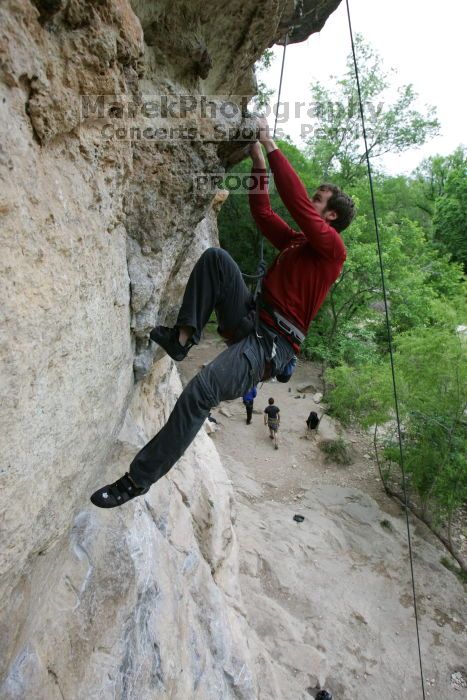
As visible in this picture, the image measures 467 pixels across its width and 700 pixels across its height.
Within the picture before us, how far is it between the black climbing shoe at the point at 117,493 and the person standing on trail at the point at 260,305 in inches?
2.9

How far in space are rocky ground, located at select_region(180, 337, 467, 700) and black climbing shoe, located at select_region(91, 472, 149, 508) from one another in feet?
12.9

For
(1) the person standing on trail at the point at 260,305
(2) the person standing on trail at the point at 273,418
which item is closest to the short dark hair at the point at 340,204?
(1) the person standing on trail at the point at 260,305

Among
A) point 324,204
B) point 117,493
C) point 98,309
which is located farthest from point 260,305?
point 117,493

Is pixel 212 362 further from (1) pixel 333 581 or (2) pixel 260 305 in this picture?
(1) pixel 333 581

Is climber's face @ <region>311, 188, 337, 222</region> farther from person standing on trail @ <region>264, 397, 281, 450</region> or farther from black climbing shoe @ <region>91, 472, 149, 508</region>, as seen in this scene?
person standing on trail @ <region>264, 397, 281, 450</region>

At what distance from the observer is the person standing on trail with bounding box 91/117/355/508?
2.84 meters

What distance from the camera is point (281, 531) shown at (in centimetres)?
900

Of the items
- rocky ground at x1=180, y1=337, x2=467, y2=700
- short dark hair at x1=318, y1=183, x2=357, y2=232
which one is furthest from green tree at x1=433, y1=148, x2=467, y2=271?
short dark hair at x1=318, y1=183, x2=357, y2=232

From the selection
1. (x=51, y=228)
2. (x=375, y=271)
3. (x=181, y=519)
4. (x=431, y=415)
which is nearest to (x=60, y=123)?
(x=51, y=228)

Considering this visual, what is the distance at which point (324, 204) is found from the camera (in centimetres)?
319

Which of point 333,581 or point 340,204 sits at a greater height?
point 340,204

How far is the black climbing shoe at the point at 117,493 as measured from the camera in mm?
2709

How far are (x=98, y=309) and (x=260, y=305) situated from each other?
128cm

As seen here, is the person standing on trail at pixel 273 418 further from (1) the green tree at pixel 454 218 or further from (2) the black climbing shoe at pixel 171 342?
(1) the green tree at pixel 454 218
